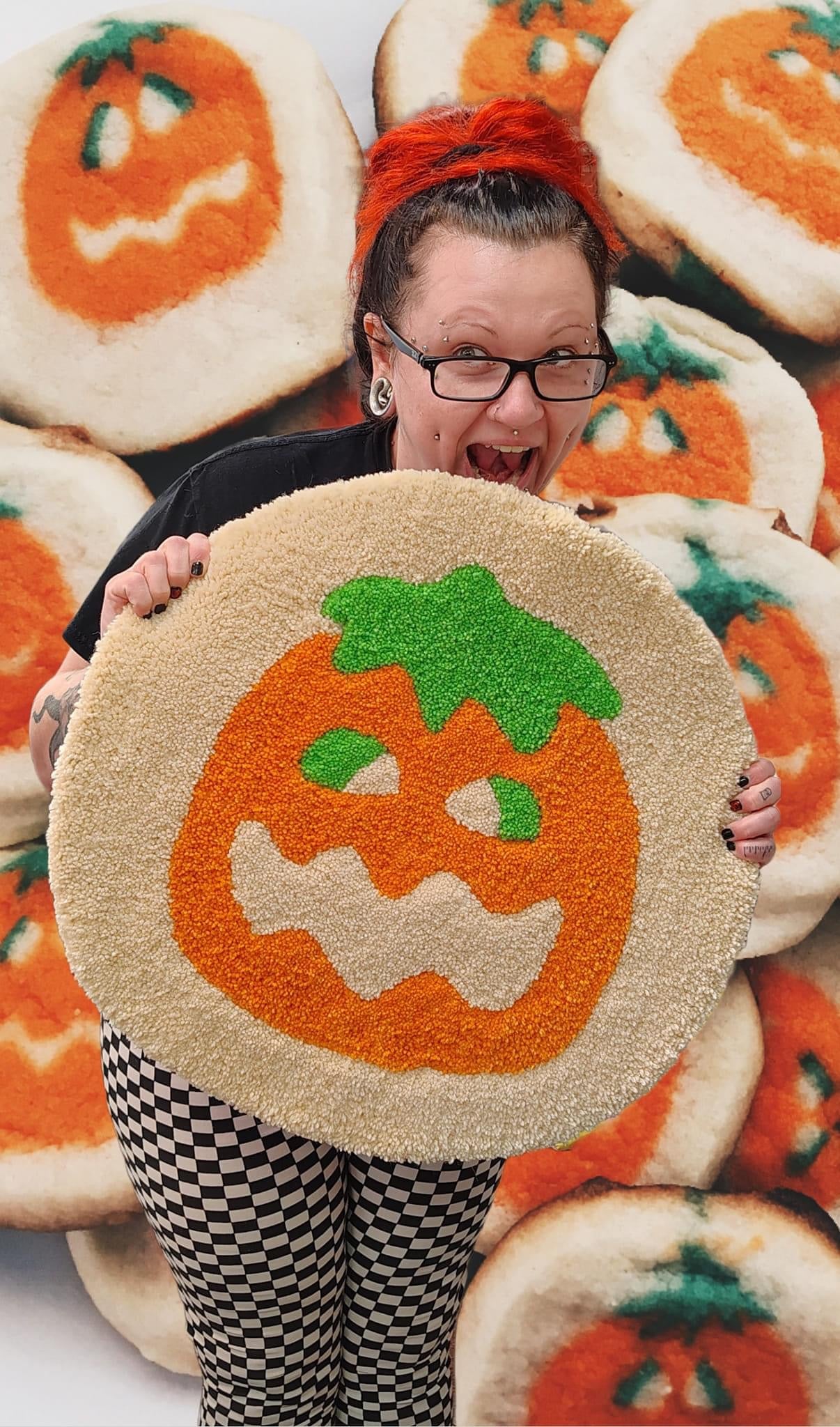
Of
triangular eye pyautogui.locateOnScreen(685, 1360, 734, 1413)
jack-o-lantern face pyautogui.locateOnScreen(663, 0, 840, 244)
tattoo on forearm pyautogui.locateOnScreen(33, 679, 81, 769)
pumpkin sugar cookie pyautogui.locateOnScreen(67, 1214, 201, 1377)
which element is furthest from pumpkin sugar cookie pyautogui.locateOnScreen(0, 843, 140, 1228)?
jack-o-lantern face pyautogui.locateOnScreen(663, 0, 840, 244)

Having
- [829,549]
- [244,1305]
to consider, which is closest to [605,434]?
[829,549]

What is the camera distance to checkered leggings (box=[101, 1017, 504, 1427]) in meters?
0.67

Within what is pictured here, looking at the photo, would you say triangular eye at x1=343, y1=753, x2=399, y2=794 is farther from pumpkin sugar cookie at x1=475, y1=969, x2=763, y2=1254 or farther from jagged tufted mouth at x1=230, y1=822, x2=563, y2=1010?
pumpkin sugar cookie at x1=475, y1=969, x2=763, y2=1254

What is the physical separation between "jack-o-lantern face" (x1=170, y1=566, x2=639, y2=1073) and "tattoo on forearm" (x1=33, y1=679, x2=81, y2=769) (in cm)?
12

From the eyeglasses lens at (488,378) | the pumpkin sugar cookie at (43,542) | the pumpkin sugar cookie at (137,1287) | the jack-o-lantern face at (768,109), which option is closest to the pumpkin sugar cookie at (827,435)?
the jack-o-lantern face at (768,109)

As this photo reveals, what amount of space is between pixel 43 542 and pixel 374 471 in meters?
0.48

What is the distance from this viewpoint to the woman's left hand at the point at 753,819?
0.66m

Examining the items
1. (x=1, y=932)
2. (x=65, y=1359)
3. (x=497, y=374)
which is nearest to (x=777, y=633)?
(x=497, y=374)

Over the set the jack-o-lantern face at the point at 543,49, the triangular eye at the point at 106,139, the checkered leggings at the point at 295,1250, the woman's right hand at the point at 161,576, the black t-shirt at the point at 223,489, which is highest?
the jack-o-lantern face at the point at 543,49

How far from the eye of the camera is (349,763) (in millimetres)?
625

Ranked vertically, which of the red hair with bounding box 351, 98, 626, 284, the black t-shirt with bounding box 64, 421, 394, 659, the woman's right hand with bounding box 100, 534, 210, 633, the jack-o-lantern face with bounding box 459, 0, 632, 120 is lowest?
the black t-shirt with bounding box 64, 421, 394, 659

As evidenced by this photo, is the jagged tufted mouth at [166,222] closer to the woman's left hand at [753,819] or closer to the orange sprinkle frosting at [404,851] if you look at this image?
the orange sprinkle frosting at [404,851]

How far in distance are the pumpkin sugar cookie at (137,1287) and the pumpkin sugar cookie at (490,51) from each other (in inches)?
44.8

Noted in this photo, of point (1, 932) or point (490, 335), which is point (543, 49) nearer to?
point (490, 335)
